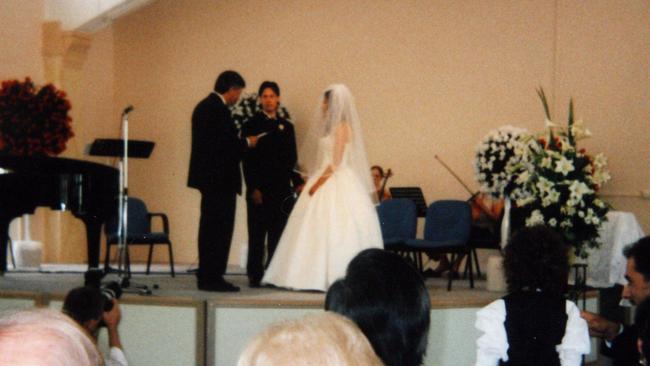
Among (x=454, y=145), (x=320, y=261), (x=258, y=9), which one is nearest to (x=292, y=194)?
(x=320, y=261)

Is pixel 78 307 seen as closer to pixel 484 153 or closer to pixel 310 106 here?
pixel 484 153

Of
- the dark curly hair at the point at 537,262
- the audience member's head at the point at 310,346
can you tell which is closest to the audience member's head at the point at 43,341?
the audience member's head at the point at 310,346

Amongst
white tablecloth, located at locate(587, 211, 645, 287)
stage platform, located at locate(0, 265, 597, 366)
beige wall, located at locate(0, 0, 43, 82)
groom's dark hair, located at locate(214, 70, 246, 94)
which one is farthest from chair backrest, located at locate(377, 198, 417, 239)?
beige wall, located at locate(0, 0, 43, 82)

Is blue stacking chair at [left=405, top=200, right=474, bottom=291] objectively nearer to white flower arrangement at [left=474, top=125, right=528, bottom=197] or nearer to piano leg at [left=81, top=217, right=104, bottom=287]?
white flower arrangement at [left=474, top=125, right=528, bottom=197]

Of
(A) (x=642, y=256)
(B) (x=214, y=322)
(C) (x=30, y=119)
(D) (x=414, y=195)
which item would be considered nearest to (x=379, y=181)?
(D) (x=414, y=195)

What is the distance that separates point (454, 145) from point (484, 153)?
2131 mm

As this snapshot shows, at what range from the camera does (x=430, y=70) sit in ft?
33.7

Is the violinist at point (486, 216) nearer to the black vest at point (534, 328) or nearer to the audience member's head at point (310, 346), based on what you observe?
the black vest at point (534, 328)

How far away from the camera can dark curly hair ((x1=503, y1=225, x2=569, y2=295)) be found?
11.1 ft

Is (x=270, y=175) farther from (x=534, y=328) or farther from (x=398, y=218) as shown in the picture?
(x=534, y=328)

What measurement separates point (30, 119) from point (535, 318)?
6.69 m

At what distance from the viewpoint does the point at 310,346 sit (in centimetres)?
114

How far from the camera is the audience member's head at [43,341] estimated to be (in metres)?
1.00

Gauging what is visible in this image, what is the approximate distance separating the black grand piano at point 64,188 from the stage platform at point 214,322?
Result: 2.65 ft
